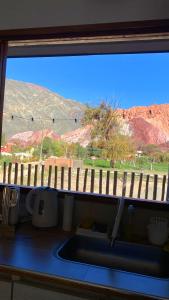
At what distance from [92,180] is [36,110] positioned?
0.64 meters

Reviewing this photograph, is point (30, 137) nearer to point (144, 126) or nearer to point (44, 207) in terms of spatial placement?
point (44, 207)

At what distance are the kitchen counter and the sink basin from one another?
15 centimetres

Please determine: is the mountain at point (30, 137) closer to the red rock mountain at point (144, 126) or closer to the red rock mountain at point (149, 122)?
the red rock mountain at point (144, 126)

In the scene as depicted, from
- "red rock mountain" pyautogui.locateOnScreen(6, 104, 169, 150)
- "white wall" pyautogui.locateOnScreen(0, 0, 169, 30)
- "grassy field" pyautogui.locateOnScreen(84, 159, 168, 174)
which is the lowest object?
"grassy field" pyautogui.locateOnScreen(84, 159, 168, 174)

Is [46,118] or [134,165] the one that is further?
[46,118]

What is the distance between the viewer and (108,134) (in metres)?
1.77

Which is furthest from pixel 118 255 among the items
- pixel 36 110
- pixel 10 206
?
pixel 36 110

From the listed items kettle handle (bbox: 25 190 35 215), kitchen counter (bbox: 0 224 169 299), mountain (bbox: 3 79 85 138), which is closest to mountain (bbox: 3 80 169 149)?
mountain (bbox: 3 79 85 138)

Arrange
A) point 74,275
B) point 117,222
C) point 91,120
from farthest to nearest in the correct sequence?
point 91,120 < point 117,222 < point 74,275

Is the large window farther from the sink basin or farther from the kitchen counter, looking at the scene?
the kitchen counter

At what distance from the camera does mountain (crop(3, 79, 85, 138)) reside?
182cm

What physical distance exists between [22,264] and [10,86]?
4.11ft

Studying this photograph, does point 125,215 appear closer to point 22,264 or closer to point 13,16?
point 22,264

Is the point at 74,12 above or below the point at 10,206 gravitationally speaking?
above
